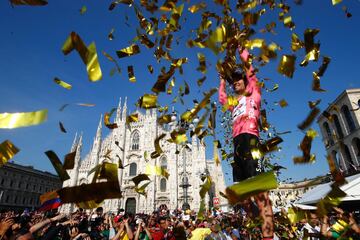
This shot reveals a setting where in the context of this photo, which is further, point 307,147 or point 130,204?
point 130,204

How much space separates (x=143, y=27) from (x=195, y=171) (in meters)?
38.9

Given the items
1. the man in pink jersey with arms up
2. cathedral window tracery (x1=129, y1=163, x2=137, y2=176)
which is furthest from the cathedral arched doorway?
the man in pink jersey with arms up

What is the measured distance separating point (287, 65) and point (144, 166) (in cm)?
4258

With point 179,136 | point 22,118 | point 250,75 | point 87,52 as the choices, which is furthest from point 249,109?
point 22,118

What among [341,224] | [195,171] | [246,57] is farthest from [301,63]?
[195,171]

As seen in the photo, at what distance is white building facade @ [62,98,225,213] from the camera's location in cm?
3919

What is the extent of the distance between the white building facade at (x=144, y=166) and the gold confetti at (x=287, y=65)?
35.1 metres

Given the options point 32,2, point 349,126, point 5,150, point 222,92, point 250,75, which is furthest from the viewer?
point 349,126

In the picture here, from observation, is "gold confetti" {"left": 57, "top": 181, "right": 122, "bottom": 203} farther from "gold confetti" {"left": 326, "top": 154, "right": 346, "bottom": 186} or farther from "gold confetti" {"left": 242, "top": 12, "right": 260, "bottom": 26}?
"gold confetti" {"left": 242, "top": 12, "right": 260, "bottom": 26}

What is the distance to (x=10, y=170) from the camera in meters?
51.6

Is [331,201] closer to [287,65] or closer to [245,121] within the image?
[287,65]

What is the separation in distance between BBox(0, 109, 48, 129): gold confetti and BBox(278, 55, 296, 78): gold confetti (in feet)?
6.28

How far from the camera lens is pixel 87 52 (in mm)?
1635

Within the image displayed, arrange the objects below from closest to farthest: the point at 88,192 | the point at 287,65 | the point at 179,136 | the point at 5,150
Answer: the point at 88,192
the point at 5,150
the point at 287,65
the point at 179,136
